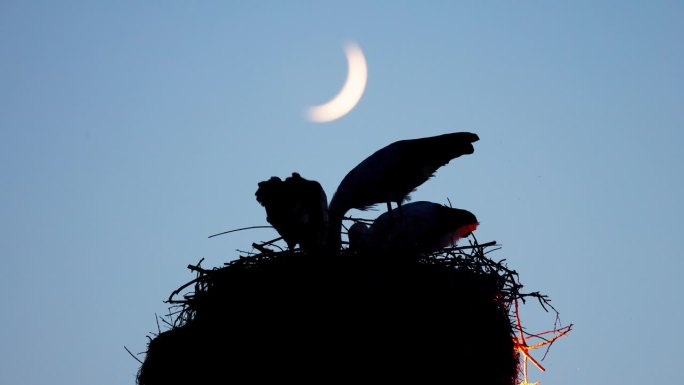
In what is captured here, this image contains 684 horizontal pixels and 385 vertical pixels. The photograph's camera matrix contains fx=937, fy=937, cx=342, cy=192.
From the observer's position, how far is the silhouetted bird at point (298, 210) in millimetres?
6227

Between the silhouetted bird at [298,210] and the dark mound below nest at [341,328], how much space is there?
104cm

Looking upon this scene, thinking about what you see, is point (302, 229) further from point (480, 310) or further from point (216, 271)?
point (480, 310)

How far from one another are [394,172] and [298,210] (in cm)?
92

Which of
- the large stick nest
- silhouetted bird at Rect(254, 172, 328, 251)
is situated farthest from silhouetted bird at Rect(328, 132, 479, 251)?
the large stick nest

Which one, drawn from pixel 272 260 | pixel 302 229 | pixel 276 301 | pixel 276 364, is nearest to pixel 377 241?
pixel 302 229

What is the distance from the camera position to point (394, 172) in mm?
6840

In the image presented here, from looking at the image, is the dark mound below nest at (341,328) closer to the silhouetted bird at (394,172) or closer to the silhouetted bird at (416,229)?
the silhouetted bird at (416,229)

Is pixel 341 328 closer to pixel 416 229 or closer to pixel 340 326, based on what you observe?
pixel 340 326

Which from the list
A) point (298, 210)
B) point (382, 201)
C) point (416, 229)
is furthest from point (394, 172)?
point (298, 210)

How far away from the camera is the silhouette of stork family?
20.4 feet

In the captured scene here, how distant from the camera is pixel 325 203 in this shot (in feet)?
21.0

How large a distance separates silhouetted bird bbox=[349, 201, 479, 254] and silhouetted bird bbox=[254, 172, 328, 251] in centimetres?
23

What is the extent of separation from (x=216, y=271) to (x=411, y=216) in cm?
190

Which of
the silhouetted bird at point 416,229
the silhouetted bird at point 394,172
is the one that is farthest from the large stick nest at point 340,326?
the silhouetted bird at point 394,172
